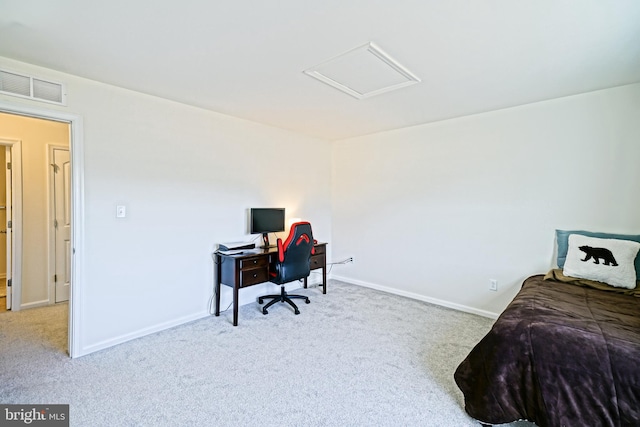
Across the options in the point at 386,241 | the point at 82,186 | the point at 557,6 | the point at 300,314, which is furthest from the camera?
A: the point at 386,241

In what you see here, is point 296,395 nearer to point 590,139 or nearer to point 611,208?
point 611,208

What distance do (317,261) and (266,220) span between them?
0.91m

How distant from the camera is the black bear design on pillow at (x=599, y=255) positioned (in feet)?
8.04

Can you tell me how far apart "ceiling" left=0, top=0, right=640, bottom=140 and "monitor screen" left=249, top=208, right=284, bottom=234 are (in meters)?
1.34

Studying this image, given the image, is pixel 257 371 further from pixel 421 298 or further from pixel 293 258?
pixel 421 298

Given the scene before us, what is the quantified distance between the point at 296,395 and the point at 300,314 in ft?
4.54

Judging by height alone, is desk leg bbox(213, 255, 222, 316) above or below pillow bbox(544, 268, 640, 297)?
below

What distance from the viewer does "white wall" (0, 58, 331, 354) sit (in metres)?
2.54

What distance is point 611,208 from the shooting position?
8.72ft

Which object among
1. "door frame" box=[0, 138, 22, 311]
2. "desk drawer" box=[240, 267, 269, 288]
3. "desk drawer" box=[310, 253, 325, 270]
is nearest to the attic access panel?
"desk drawer" box=[240, 267, 269, 288]

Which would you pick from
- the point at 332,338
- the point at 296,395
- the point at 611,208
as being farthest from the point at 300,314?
the point at 611,208

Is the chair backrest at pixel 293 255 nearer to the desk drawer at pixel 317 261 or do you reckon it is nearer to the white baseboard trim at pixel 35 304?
the desk drawer at pixel 317 261

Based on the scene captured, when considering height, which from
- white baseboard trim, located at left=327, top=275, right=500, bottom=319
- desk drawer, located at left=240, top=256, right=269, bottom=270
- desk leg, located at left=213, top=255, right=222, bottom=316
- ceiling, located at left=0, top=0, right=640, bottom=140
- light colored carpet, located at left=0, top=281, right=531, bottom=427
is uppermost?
ceiling, located at left=0, top=0, right=640, bottom=140

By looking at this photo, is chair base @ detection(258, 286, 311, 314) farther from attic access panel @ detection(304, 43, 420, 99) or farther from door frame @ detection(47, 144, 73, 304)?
door frame @ detection(47, 144, 73, 304)
